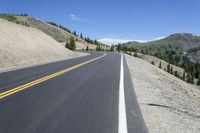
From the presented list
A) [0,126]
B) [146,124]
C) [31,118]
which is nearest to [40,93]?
[31,118]

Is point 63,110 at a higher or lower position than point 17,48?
lower

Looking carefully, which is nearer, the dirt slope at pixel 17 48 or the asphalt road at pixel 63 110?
the asphalt road at pixel 63 110

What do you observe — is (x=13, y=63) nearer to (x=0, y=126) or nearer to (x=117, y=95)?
(x=117, y=95)

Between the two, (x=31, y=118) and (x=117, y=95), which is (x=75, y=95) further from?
(x=31, y=118)

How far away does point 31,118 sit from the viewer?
676 cm

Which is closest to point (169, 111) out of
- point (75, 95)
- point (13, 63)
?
point (75, 95)

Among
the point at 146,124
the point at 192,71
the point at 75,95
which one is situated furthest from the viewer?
the point at 192,71

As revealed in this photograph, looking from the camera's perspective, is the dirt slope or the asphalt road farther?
the dirt slope

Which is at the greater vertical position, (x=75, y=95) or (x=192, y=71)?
(x=75, y=95)

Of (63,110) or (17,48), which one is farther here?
(17,48)

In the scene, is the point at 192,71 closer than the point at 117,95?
No

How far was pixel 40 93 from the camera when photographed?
32.7 ft

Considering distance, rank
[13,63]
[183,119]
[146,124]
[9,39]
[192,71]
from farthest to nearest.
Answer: [192,71]
[9,39]
[13,63]
[183,119]
[146,124]

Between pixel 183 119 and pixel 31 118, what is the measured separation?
4051 millimetres
